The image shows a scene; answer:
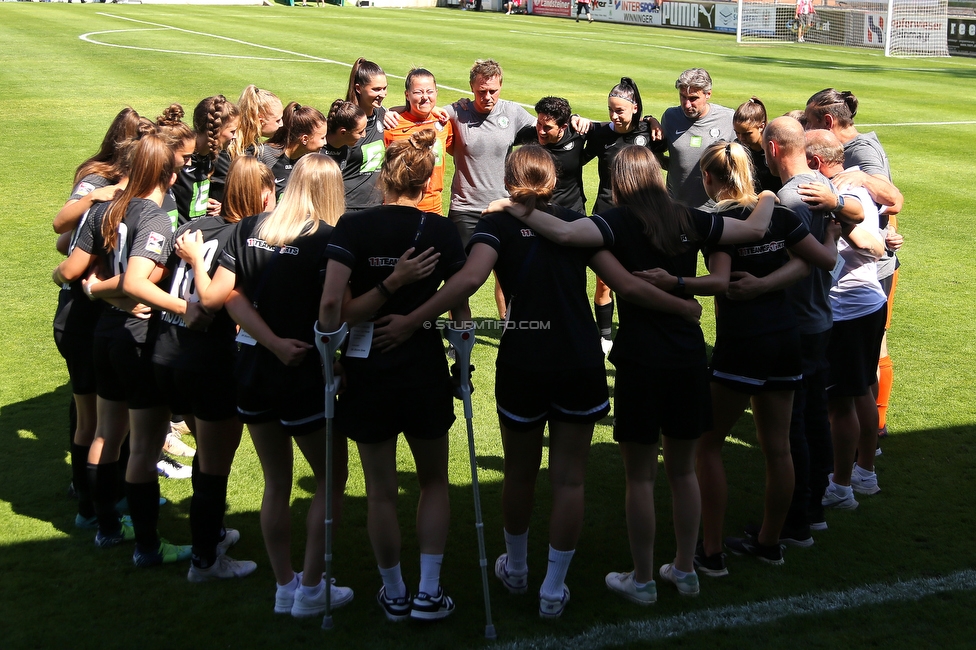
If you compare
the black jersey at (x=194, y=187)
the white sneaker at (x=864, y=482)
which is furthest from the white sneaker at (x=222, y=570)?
the white sneaker at (x=864, y=482)

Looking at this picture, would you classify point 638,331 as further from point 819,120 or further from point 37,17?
point 37,17

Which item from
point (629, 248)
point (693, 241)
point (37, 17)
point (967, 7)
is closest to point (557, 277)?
point (629, 248)

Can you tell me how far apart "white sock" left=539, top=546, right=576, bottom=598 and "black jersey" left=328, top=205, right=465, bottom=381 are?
1.06 m

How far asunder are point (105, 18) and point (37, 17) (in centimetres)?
261

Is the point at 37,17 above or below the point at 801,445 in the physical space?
above

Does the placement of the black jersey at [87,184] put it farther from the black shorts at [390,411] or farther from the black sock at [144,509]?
the black shorts at [390,411]

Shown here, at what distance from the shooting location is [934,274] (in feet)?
32.8

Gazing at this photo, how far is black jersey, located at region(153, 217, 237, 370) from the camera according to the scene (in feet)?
14.3

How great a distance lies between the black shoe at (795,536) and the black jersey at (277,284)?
2717mm

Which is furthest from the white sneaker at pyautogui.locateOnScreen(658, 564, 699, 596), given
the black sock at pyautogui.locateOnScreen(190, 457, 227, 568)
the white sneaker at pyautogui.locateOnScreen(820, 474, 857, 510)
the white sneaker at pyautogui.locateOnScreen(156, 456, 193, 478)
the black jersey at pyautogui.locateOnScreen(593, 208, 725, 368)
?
the white sneaker at pyautogui.locateOnScreen(156, 456, 193, 478)

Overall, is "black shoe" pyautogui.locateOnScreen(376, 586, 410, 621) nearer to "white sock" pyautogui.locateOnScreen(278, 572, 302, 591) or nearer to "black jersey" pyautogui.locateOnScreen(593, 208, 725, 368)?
"white sock" pyautogui.locateOnScreen(278, 572, 302, 591)

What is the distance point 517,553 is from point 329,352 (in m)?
1.46

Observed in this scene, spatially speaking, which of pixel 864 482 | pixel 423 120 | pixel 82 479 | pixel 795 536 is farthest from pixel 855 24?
pixel 82 479

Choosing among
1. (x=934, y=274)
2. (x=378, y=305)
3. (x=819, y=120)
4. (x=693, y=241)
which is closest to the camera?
(x=378, y=305)
